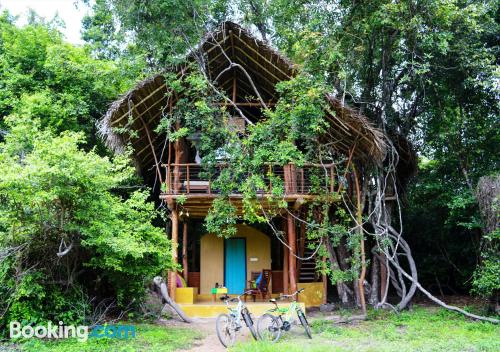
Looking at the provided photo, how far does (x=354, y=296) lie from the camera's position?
10.1m

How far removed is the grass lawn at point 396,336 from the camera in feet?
18.8

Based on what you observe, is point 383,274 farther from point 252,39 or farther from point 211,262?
point 252,39

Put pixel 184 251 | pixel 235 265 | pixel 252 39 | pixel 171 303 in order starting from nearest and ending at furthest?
pixel 171 303
pixel 252 39
pixel 184 251
pixel 235 265

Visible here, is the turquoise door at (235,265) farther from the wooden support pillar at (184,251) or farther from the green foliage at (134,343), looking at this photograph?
the green foliage at (134,343)

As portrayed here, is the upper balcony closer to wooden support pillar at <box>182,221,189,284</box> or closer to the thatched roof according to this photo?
the thatched roof

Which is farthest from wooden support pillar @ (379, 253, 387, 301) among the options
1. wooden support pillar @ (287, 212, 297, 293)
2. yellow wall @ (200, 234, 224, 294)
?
yellow wall @ (200, 234, 224, 294)

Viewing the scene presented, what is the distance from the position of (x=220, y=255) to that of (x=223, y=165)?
4060 millimetres

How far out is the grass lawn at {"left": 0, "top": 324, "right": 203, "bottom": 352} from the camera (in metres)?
5.54

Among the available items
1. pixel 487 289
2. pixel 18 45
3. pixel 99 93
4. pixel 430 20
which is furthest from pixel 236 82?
pixel 487 289

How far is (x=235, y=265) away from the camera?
11688mm

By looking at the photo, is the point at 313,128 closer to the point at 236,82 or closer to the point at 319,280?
the point at 236,82

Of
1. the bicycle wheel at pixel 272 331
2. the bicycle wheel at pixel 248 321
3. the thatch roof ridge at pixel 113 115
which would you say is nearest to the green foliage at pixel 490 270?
the bicycle wheel at pixel 272 331

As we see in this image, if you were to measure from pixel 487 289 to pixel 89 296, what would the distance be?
7159 millimetres

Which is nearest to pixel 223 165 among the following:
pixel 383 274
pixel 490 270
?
pixel 383 274
